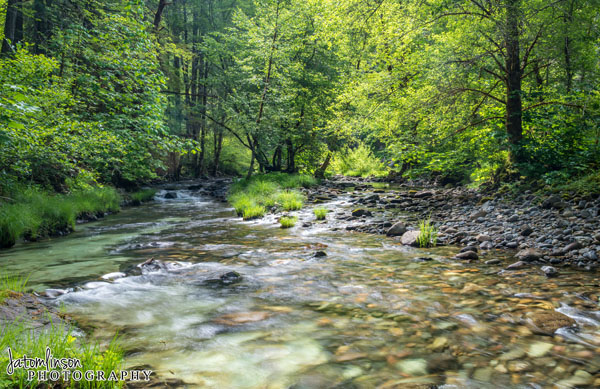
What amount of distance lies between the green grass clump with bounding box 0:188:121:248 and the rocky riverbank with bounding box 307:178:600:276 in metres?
7.47

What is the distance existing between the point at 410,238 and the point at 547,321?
3.69 metres

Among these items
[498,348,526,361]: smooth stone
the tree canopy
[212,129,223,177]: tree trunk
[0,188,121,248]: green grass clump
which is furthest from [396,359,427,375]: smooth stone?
[212,129,223,177]: tree trunk

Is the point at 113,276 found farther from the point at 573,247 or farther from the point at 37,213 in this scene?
the point at 573,247

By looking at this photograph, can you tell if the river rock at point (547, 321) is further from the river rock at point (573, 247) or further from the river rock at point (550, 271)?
the river rock at point (573, 247)

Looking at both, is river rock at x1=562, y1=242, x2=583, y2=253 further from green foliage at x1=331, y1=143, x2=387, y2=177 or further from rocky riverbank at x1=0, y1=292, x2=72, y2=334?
green foliage at x1=331, y1=143, x2=387, y2=177

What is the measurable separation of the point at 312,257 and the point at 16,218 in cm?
653

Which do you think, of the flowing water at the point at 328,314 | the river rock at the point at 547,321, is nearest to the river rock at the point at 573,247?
the flowing water at the point at 328,314

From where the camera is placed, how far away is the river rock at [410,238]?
6574mm

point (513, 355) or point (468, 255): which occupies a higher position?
point (468, 255)

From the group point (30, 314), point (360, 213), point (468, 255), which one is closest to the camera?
point (30, 314)

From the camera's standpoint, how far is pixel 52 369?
1.73m

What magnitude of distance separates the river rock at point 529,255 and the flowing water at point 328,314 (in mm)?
268

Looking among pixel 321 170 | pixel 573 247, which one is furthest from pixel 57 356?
pixel 321 170

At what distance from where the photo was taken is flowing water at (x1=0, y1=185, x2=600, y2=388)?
2.33m
